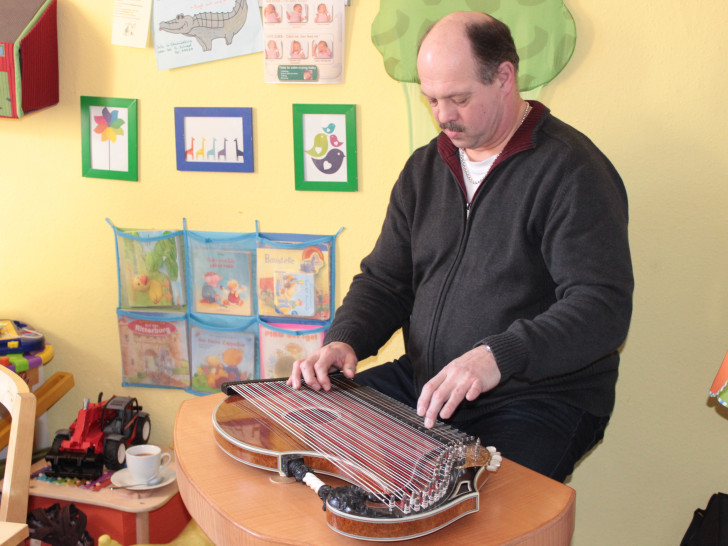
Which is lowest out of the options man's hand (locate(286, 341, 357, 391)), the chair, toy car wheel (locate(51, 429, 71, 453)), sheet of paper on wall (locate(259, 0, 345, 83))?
toy car wheel (locate(51, 429, 71, 453))

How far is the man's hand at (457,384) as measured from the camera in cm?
95

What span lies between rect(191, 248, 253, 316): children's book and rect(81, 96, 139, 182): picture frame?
30cm

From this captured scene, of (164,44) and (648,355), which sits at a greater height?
(164,44)

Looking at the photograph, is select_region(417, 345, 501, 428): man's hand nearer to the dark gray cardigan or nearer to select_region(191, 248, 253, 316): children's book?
the dark gray cardigan

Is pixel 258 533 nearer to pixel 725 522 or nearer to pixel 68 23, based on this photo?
pixel 725 522

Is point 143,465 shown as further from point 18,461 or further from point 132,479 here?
point 18,461

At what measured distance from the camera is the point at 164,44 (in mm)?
1824

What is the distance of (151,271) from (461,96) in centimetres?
110

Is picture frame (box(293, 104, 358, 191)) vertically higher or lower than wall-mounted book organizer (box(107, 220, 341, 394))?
higher

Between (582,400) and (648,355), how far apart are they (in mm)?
482

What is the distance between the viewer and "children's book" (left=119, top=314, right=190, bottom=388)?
6.49 feet

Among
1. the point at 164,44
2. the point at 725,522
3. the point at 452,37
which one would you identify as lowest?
the point at 725,522

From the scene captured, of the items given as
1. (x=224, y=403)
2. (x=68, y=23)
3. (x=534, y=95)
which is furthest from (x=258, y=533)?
(x=68, y=23)

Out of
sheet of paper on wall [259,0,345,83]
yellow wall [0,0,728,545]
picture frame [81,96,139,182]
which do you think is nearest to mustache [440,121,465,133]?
yellow wall [0,0,728,545]
